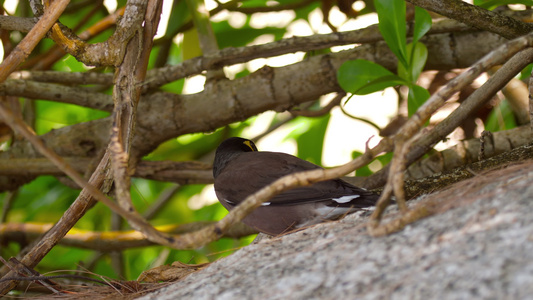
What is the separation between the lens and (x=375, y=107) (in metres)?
3.33

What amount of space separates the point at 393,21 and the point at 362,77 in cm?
24

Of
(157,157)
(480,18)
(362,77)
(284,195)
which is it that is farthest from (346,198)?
(157,157)

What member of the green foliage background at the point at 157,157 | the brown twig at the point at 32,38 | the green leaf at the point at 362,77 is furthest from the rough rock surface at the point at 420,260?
the green foliage background at the point at 157,157

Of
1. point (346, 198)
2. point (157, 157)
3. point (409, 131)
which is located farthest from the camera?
point (157, 157)

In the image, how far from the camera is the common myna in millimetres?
1736

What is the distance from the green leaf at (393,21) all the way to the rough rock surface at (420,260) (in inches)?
35.1

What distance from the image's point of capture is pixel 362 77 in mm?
2117

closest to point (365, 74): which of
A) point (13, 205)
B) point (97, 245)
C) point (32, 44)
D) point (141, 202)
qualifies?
point (32, 44)

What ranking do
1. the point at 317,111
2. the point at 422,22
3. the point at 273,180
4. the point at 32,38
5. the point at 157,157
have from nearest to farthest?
the point at 32,38 → the point at 273,180 → the point at 422,22 → the point at 317,111 → the point at 157,157

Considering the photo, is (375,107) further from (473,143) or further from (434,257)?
(434,257)

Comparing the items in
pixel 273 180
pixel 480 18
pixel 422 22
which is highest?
pixel 422 22

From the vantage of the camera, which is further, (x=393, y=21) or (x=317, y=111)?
(x=317, y=111)

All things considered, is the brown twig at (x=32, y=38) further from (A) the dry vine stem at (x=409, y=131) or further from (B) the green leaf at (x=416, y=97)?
(B) the green leaf at (x=416, y=97)

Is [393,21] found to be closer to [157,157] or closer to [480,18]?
[480,18]
